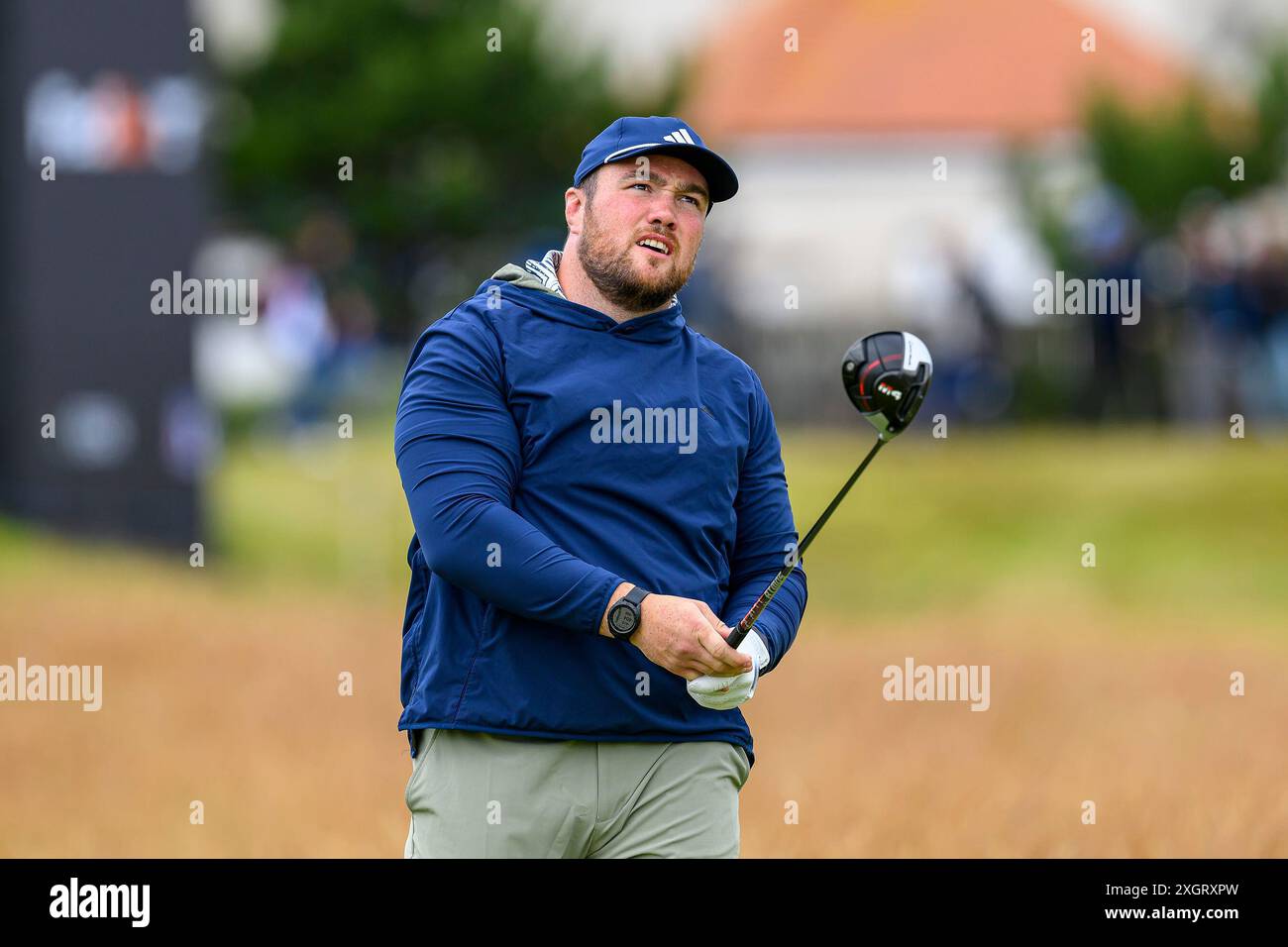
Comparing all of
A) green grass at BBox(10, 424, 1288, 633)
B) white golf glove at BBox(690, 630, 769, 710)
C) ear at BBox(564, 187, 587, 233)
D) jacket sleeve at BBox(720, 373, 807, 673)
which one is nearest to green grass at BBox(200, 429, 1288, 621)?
green grass at BBox(10, 424, 1288, 633)

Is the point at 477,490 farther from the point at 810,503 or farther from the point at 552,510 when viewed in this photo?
the point at 810,503

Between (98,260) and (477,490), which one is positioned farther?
(98,260)

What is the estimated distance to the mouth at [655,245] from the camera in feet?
17.9

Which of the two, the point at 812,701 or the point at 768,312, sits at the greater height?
the point at 768,312

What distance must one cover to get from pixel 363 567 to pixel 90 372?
337cm

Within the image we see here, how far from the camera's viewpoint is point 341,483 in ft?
82.5

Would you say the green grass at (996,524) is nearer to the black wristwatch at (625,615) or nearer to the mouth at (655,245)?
the mouth at (655,245)

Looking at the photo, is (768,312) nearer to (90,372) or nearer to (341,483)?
(341,483)

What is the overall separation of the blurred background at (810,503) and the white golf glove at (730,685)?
4502 millimetres

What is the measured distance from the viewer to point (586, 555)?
533 cm

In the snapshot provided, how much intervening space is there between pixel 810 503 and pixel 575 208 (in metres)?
17.0

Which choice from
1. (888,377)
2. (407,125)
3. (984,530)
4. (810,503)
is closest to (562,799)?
(888,377)
